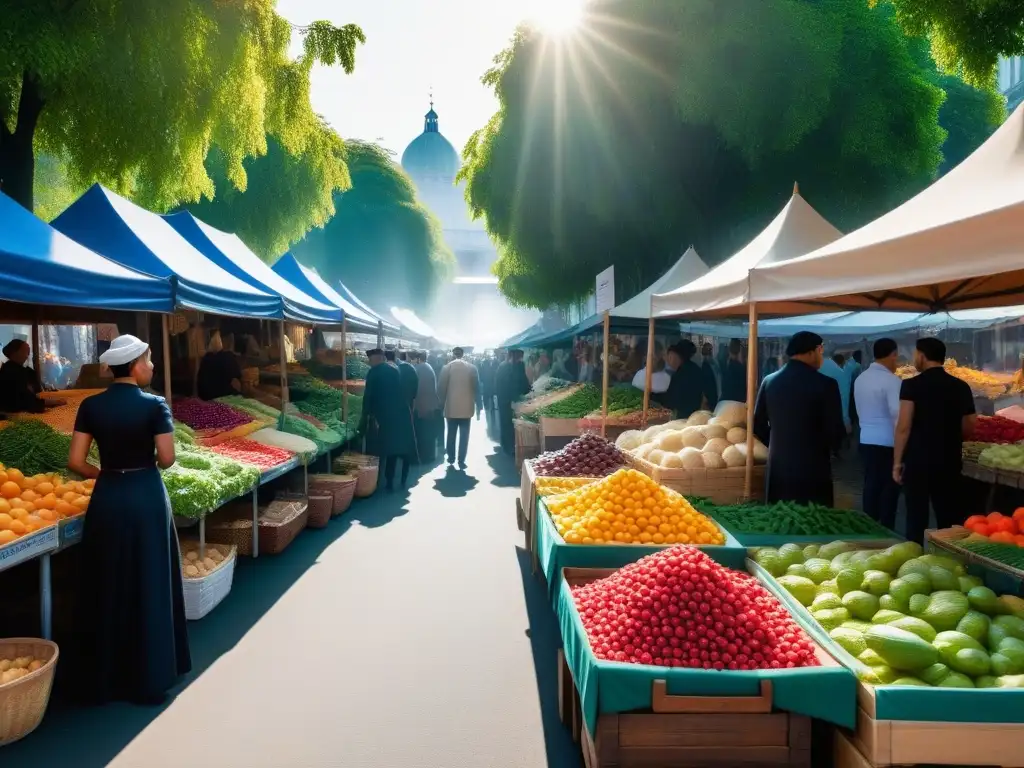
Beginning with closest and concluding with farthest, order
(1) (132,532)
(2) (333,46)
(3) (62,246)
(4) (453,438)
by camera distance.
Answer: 1. (1) (132,532)
2. (3) (62,246)
3. (2) (333,46)
4. (4) (453,438)

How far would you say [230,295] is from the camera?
298 inches

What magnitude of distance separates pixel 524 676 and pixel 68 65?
7227 millimetres

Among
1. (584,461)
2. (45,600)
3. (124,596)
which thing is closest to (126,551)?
(124,596)

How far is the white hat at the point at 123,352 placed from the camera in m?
4.28

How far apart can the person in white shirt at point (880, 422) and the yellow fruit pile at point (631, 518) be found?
2.95 metres

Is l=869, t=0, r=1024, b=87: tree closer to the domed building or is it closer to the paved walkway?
the paved walkway

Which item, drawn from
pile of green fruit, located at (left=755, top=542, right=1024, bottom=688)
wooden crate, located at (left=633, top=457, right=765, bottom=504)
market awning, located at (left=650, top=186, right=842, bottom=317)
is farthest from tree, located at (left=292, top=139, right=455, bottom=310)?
pile of green fruit, located at (left=755, top=542, right=1024, bottom=688)

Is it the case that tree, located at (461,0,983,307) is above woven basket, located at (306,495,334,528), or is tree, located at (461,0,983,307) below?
above

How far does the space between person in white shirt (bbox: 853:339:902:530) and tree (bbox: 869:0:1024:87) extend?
9.35ft

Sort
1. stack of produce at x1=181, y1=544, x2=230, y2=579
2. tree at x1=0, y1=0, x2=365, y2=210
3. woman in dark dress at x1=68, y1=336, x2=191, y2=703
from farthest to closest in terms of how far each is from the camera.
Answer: tree at x1=0, y1=0, x2=365, y2=210
stack of produce at x1=181, y1=544, x2=230, y2=579
woman in dark dress at x1=68, y1=336, x2=191, y2=703

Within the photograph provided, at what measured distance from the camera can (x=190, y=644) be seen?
206 inches

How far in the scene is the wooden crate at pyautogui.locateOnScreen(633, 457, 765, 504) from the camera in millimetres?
6355

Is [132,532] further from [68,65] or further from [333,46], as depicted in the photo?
[333,46]

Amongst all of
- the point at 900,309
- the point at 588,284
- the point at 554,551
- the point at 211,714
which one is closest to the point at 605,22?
the point at 588,284
